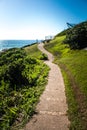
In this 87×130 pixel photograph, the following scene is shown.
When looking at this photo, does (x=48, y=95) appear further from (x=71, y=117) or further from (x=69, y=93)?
(x=71, y=117)

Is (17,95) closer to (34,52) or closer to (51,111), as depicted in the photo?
(51,111)

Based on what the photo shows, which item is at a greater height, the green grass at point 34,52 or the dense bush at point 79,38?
the dense bush at point 79,38

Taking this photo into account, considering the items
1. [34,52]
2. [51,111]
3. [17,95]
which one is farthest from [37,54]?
[51,111]

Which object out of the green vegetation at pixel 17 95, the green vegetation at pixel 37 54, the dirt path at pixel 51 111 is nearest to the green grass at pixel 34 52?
the green vegetation at pixel 37 54

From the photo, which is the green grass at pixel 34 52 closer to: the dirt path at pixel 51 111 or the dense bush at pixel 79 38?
the dense bush at pixel 79 38

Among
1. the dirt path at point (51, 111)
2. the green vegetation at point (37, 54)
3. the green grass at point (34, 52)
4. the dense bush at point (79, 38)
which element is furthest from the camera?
the green grass at point (34, 52)

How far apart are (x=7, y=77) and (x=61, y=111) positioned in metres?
8.72

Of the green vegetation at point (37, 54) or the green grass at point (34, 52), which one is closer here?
the green vegetation at point (37, 54)

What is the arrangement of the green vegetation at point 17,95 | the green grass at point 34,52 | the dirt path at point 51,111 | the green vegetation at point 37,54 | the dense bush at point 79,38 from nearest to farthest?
the dirt path at point 51,111 → the green vegetation at point 17,95 → the green vegetation at point 37,54 → the dense bush at point 79,38 → the green grass at point 34,52

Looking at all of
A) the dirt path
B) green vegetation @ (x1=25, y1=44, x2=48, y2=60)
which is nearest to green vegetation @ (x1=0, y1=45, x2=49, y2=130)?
the dirt path

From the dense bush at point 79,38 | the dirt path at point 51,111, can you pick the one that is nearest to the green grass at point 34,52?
the dense bush at point 79,38

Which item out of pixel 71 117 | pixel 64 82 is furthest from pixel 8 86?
pixel 71 117

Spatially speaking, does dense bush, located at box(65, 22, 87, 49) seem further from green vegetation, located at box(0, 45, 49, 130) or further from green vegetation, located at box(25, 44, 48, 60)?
green vegetation, located at box(0, 45, 49, 130)

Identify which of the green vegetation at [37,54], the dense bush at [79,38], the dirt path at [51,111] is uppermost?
the dense bush at [79,38]
